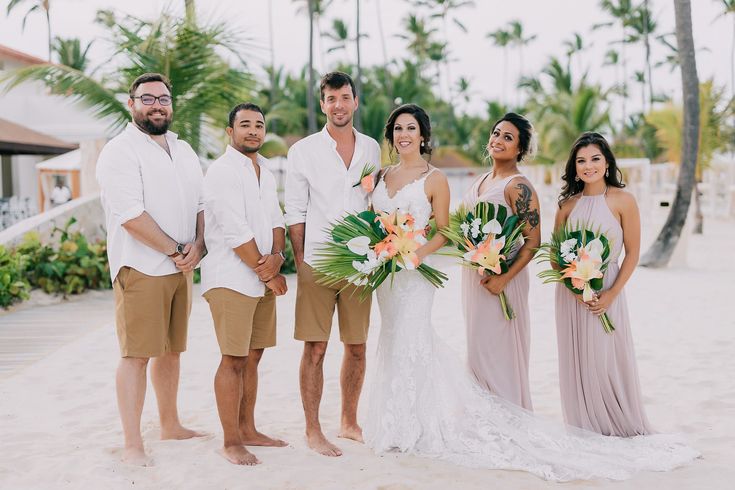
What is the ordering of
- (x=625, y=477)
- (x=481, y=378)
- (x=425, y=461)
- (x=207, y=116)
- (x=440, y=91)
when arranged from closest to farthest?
(x=625, y=477)
(x=425, y=461)
(x=481, y=378)
(x=207, y=116)
(x=440, y=91)

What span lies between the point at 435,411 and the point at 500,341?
2.06ft

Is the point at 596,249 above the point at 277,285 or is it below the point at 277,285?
above

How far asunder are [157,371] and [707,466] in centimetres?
328

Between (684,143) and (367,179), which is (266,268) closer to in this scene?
(367,179)

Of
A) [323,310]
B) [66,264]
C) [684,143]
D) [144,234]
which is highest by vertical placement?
[684,143]

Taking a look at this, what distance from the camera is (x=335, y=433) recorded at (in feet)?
16.1

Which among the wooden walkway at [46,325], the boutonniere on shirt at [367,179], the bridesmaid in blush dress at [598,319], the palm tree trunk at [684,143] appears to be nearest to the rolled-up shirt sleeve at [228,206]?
the boutonniere on shirt at [367,179]

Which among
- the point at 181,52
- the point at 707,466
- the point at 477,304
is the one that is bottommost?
the point at 707,466

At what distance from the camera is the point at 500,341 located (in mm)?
4734

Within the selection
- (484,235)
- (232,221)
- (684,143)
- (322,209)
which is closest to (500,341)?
(484,235)

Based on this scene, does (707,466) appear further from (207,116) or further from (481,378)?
(207,116)

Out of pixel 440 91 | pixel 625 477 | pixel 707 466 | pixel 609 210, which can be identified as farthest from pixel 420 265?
pixel 440 91

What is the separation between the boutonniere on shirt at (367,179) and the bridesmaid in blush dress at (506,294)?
0.68 metres

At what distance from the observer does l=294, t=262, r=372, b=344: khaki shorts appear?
14.9 ft
